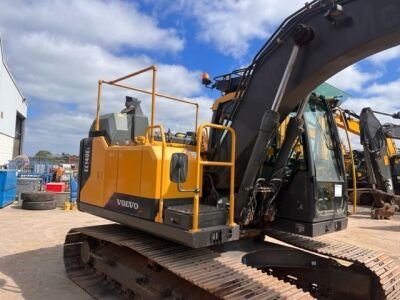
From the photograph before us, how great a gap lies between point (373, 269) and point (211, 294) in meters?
2.15

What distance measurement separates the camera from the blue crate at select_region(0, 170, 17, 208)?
561 inches

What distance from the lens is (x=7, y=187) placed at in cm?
1469

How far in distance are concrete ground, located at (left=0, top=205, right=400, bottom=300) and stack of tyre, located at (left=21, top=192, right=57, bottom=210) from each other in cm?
33

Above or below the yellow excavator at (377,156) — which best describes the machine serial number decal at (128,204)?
below

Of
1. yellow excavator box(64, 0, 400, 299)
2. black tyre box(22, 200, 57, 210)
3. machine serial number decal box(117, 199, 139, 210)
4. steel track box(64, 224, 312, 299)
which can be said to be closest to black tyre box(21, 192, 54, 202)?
black tyre box(22, 200, 57, 210)

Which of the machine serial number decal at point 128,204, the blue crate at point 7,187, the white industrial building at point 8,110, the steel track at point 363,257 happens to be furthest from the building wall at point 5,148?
the steel track at point 363,257

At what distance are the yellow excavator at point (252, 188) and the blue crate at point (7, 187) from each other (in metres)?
9.69

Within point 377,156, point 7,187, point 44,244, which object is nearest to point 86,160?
point 44,244

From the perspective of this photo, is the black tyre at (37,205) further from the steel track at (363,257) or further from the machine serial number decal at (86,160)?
the steel track at (363,257)

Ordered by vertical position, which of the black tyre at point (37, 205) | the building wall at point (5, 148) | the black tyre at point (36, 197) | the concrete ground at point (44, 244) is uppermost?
the building wall at point (5, 148)

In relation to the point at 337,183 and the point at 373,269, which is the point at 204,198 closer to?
the point at 337,183

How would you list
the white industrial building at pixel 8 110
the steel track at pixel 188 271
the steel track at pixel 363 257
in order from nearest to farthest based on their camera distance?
the steel track at pixel 188 271 → the steel track at pixel 363 257 → the white industrial building at pixel 8 110

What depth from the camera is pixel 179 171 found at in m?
4.06

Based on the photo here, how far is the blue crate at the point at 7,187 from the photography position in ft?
46.7
